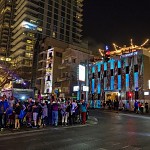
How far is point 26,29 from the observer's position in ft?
269

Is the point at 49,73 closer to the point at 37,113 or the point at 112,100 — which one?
the point at 112,100

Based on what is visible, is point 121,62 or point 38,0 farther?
point 38,0

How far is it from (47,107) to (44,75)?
4952 cm

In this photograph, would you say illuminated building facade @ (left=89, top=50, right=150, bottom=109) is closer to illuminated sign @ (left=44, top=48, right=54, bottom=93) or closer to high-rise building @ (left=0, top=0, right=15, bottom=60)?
illuminated sign @ (left=44, top=48, right=54, bottom=93)

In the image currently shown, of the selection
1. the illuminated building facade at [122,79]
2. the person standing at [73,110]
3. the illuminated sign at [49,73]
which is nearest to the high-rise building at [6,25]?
the illuminated sign at [49,73]

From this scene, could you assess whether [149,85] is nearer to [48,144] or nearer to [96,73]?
[96,73]

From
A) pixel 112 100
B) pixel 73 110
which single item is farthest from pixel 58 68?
pixel 73 110

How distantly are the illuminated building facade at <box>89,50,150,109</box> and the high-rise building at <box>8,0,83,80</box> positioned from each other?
30.9 meters

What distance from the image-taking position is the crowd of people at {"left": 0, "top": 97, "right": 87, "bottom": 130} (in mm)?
14756

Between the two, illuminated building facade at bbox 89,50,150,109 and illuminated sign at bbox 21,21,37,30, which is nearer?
illuminated building facade at bbox 89,50,150,109

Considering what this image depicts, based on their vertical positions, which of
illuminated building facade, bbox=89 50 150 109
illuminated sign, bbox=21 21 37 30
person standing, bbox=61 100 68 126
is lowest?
person standing, bbox=61 100 68 126

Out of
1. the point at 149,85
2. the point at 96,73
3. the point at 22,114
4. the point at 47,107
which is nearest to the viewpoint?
the point at 22,114

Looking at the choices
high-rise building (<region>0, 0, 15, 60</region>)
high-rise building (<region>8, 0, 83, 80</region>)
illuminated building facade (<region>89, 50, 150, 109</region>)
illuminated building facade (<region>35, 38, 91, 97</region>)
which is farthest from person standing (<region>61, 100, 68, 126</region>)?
high-rise building (<region>0, 0, 15, 60</region>)

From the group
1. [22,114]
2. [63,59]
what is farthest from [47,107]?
[63,59]
